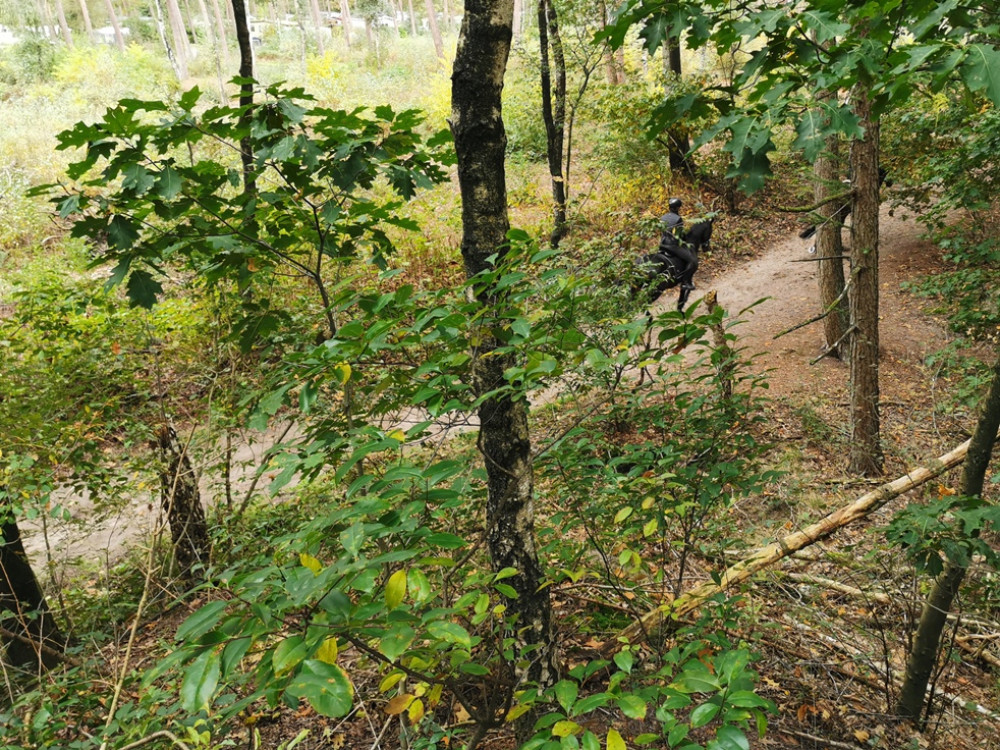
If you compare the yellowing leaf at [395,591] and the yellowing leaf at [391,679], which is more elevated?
the yellowing leaf at [395,591]

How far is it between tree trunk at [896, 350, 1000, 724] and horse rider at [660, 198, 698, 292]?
243 inches

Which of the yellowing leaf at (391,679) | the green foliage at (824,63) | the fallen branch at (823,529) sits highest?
the green foliage at (824,63)

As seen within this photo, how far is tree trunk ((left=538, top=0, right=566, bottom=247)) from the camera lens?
10211 mm

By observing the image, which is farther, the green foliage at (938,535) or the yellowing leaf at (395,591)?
the green foliage at (938,535)

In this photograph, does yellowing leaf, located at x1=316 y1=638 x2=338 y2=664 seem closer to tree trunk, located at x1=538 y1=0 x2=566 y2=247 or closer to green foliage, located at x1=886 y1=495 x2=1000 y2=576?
green foliage, located at x1=886 y1=495 x2=1000 y2=576

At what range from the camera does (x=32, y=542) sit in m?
6.91

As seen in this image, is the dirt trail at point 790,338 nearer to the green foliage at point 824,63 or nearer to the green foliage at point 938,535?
the green foliage at point 938,535

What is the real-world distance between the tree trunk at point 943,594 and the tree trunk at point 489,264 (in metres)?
1.63

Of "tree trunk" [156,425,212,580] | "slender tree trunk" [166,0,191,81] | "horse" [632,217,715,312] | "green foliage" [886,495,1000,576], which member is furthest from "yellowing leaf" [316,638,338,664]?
"slender tree trunk" [166,0,191,81]

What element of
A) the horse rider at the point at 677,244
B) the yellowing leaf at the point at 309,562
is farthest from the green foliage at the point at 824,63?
the horse rider at the point at 677,244

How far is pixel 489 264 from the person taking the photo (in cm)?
230

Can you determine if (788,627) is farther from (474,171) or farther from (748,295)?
(748,295)

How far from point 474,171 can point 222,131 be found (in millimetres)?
944

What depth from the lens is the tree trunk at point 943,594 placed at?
228 cm
